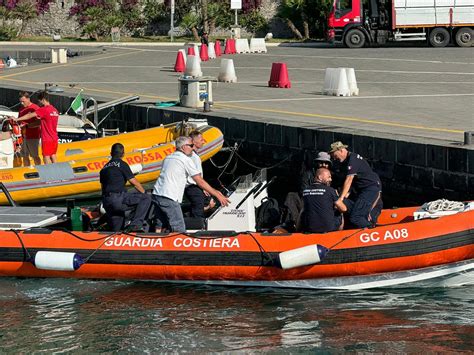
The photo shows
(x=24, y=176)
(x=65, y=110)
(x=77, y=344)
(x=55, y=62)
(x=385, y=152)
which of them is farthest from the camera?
(x=55, y=62)

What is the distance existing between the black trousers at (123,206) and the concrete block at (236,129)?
22.2 ft

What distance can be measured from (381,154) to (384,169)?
0.25m

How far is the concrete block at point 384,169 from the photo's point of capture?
58.9ft

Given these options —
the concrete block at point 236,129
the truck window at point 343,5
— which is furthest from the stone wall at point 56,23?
the concrete block at point 236,129

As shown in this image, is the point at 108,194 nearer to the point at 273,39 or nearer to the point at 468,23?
the point at 468,23

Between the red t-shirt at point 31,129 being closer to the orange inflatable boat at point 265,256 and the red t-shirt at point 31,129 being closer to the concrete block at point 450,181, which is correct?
the orange inflatable boat at point 265,256

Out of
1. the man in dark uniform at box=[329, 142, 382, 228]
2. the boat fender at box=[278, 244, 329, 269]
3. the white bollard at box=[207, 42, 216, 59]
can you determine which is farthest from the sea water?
the white bollard at box=[207, 42, 216, 59]

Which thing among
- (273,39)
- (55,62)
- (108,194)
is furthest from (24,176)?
(273,39)

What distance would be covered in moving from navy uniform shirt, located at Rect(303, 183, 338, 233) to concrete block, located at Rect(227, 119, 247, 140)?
7.50m

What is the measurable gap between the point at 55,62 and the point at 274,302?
26.1m

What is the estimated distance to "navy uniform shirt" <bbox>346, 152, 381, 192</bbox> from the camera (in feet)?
46.7

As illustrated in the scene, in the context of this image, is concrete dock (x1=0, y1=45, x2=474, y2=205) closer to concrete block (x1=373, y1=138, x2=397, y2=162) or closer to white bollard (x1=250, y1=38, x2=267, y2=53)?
concrete block (x1=373, y1=138, x2=397, y2=162)

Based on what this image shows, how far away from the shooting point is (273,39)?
52.0 m

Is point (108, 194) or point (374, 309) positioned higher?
point (108, 194)
